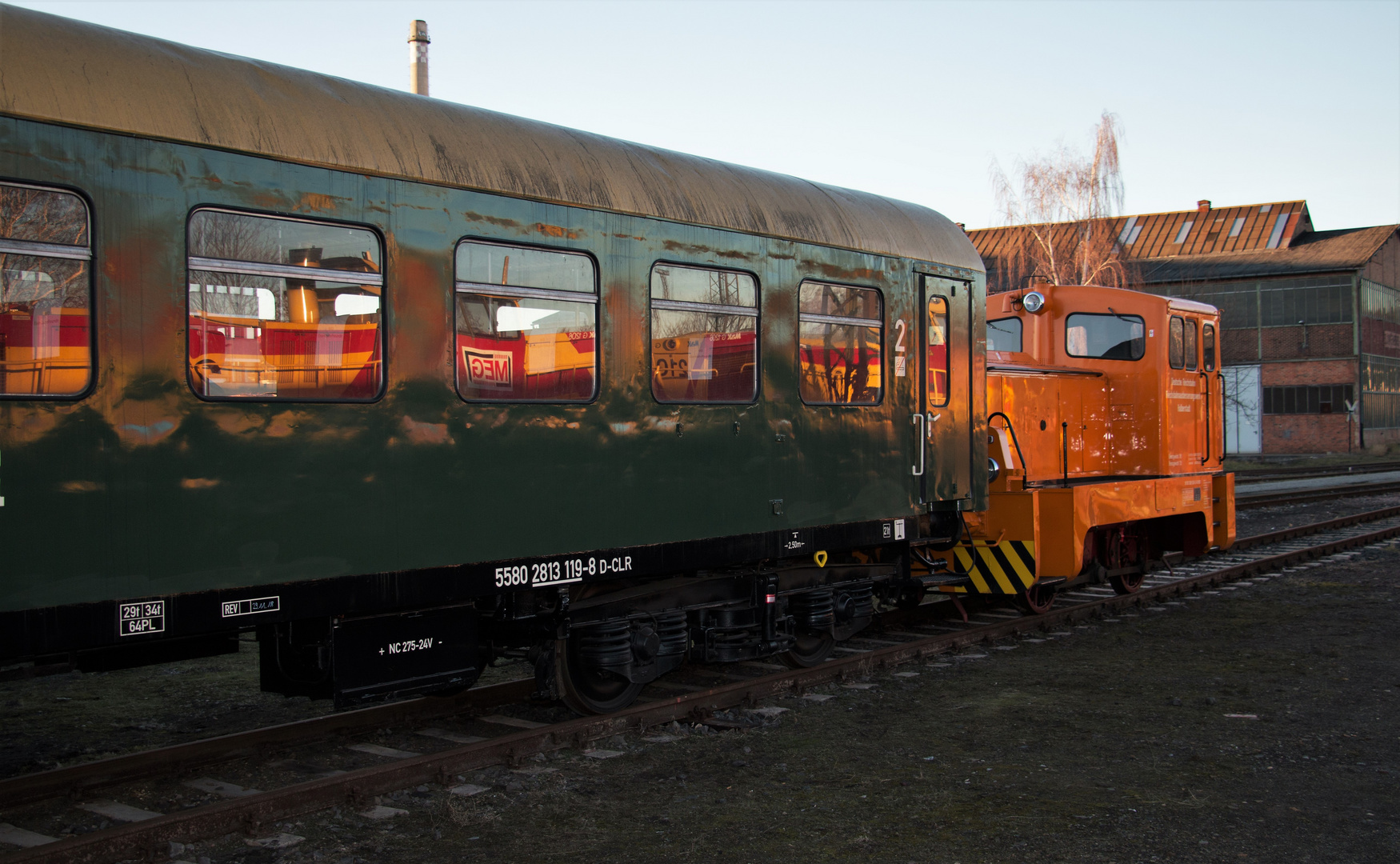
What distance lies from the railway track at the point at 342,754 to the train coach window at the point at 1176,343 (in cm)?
412

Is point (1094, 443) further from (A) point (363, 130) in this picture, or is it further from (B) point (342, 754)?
(A) point (363, 130)

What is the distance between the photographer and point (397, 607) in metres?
5.73

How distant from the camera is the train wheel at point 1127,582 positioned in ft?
39.2

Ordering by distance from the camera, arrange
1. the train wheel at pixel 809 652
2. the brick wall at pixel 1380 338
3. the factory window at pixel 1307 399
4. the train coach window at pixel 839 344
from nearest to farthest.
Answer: the train coach window at pixel 839 344 → the train wheel at pixel 809 652 → the factory window at pixel 1307 399 → the brick wall at pixel 1380 338

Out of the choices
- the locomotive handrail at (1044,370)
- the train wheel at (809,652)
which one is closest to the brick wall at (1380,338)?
the locomotive handrail at (1044,370)

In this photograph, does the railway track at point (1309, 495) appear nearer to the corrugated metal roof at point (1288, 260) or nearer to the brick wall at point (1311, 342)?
the corrugated metal roof at point (1288, 260)

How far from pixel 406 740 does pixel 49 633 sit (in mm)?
2411

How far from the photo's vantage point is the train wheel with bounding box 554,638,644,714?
6.79 m

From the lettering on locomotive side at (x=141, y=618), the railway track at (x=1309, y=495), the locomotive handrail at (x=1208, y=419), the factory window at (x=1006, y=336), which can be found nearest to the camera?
the lettering on locomotive side at (x=141, y=618)

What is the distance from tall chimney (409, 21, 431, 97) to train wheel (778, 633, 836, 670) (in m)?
10.0

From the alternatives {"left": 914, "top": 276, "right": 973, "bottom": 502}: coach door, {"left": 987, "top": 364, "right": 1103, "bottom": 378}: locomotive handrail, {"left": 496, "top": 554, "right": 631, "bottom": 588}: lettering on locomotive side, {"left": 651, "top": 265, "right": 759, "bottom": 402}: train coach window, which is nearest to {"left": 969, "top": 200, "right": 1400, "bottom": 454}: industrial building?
{"left": 987, "top": 364, "right": 1103, "bottom": 378}: locomotive handrail

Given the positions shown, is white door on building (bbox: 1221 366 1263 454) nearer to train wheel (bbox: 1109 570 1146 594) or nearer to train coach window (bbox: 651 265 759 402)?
train wheel (bbox: 1109 570 1146 594)

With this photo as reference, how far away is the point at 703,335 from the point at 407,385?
2.14 metres

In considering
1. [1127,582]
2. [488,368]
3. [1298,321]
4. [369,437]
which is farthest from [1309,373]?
[369,437]
